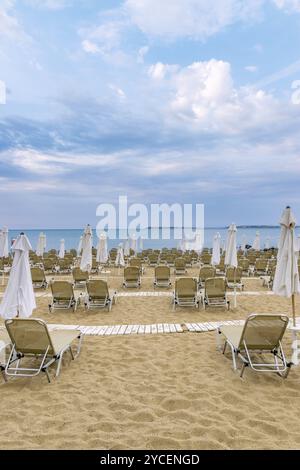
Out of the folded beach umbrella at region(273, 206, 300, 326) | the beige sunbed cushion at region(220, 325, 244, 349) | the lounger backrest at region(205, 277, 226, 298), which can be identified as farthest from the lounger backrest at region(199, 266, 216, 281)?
the folded beach umbrella at region(273, 206, 300, 326)

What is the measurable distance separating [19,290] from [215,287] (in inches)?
198

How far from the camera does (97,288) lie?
8.09 m

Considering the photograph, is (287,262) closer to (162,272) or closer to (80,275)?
→ (162,272)

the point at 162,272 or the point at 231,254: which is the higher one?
the point at 231,254

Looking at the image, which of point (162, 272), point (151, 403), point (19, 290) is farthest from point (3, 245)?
point (151, 403)

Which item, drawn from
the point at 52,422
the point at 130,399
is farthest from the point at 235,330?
the point at 52,422

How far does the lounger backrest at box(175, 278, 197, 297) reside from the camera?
26.8 ft

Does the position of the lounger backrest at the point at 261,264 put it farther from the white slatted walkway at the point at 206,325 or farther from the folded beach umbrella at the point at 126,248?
the folded beach umbrella at the point at 126,248

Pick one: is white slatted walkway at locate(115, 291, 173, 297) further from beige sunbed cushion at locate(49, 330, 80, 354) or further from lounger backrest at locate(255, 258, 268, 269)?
lounger backrest at locate(255, 258, 268, 269)

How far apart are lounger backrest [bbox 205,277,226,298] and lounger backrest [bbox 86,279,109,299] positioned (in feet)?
8.85

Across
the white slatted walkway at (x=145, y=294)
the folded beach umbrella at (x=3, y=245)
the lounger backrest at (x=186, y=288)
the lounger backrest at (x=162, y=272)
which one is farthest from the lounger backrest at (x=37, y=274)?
the lounger backrest at (x=186, y=288)

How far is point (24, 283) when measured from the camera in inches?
187
